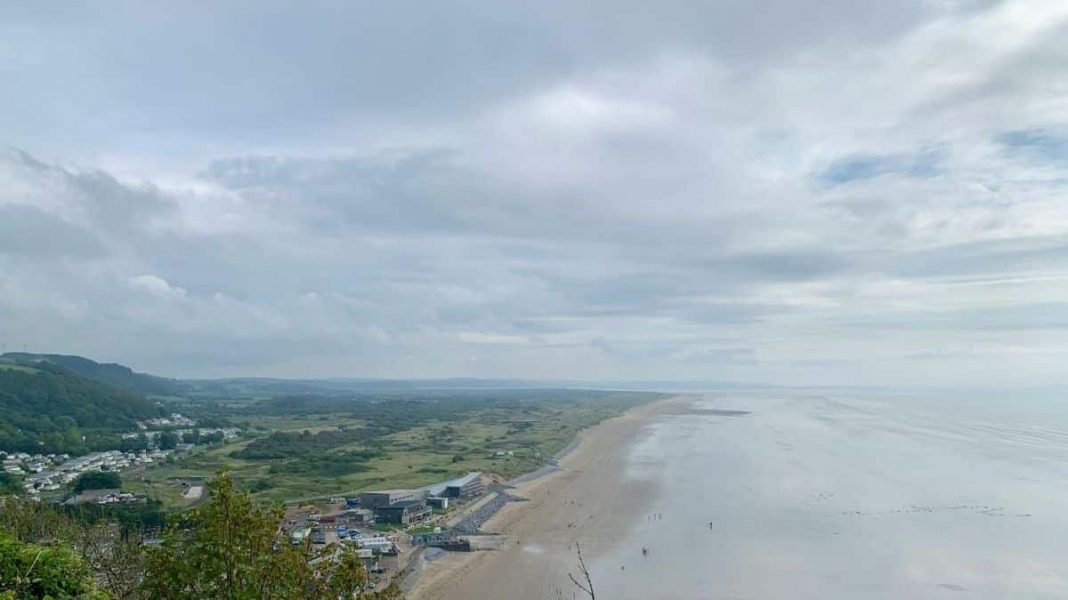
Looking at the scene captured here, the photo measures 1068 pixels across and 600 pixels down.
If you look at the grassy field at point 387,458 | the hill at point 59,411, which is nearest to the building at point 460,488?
the grassy field at point 387,458

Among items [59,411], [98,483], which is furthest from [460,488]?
[59,411]

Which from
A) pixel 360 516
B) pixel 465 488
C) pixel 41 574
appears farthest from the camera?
pixel 465 488

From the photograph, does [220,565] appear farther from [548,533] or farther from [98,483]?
[98,483]

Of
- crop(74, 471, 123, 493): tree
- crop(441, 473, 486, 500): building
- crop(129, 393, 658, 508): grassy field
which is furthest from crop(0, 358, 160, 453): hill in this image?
crop(441, 473, 486, 500): building

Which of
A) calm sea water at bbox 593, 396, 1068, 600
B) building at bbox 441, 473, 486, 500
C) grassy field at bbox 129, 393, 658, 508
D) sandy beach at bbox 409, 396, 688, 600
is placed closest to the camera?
calm sea water at bbox 593, 396, 1068, 600

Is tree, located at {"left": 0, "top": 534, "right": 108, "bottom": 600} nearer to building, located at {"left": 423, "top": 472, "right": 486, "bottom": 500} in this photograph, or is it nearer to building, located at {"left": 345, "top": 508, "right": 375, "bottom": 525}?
building, located at {"left": 345, "top": 508, "right": 375, "bottom": 525}

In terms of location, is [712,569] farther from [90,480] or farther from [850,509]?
[90,480]
